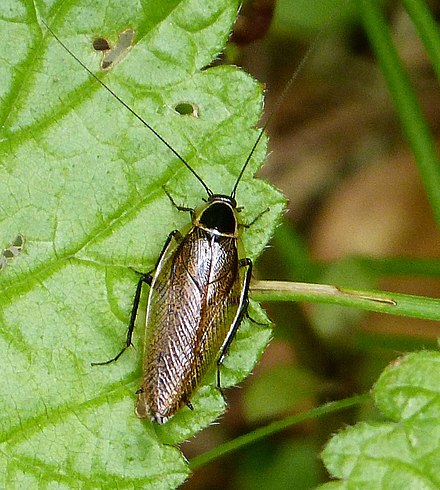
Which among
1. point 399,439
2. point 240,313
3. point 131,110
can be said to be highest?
point 131,110

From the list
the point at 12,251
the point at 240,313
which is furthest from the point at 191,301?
the point at 12,251

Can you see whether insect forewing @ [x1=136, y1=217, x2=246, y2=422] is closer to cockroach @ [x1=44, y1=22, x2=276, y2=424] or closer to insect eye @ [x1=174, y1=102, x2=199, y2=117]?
cockroach @ [x1=44, y1=22, x2=276, y2=424]

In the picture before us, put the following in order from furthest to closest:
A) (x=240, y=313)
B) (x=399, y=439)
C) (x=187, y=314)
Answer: (x=187, y=314)
(x=240, y=313)
(x=399, y=439)

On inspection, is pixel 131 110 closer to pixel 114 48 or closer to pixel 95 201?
pixel 114 48

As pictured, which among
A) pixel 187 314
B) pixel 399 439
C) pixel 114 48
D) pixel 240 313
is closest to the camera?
pixel 399 439

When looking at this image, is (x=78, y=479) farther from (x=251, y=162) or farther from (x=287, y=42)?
(x=287, y=42)

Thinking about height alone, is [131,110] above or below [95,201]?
above
